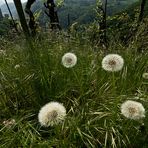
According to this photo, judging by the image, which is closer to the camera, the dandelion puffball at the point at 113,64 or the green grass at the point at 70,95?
the green grass at the point at 70,95

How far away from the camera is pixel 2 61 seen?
6980mm

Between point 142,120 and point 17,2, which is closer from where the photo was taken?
point 142,120

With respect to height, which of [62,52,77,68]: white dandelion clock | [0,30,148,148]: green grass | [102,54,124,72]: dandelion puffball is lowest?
[0,30,148,148]: green grass

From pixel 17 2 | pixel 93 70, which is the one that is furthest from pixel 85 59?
pixel 17 2

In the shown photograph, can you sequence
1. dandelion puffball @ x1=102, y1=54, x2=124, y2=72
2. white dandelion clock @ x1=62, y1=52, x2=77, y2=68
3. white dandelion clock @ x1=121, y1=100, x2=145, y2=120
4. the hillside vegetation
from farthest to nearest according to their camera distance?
white dandelion clock @ x1=62, y1=52, x2=77, y2=68 → dandelion puffball @ x1=102, y1=54, x2=124, y2=72 → the hillside vegetation → white dandelion clock @ x1=121, y1=100, x2=145, y2=120

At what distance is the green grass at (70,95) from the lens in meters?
4.55

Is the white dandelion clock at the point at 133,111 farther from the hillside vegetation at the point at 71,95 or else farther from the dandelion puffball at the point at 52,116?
the dandelion puffball at the point at 52,116

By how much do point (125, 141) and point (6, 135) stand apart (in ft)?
4.00

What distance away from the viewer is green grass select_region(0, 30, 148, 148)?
455 cm

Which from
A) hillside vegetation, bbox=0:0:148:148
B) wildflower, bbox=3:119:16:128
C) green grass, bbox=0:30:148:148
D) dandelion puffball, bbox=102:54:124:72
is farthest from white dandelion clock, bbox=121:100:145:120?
wildflower, bbox=3:119:16:128

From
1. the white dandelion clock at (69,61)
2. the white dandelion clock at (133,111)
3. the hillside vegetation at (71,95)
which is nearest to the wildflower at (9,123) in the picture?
the hillside vegetation at (71,95)

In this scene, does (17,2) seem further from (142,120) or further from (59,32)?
(142,120)

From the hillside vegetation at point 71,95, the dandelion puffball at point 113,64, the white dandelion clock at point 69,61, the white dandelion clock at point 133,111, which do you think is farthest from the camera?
the white dandelion clock at point 69,61

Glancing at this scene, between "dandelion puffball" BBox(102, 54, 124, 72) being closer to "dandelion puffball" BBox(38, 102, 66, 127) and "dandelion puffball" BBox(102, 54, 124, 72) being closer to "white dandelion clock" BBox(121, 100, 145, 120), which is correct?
"white dandelion clock" BBox(121, 100, 145, 120)
